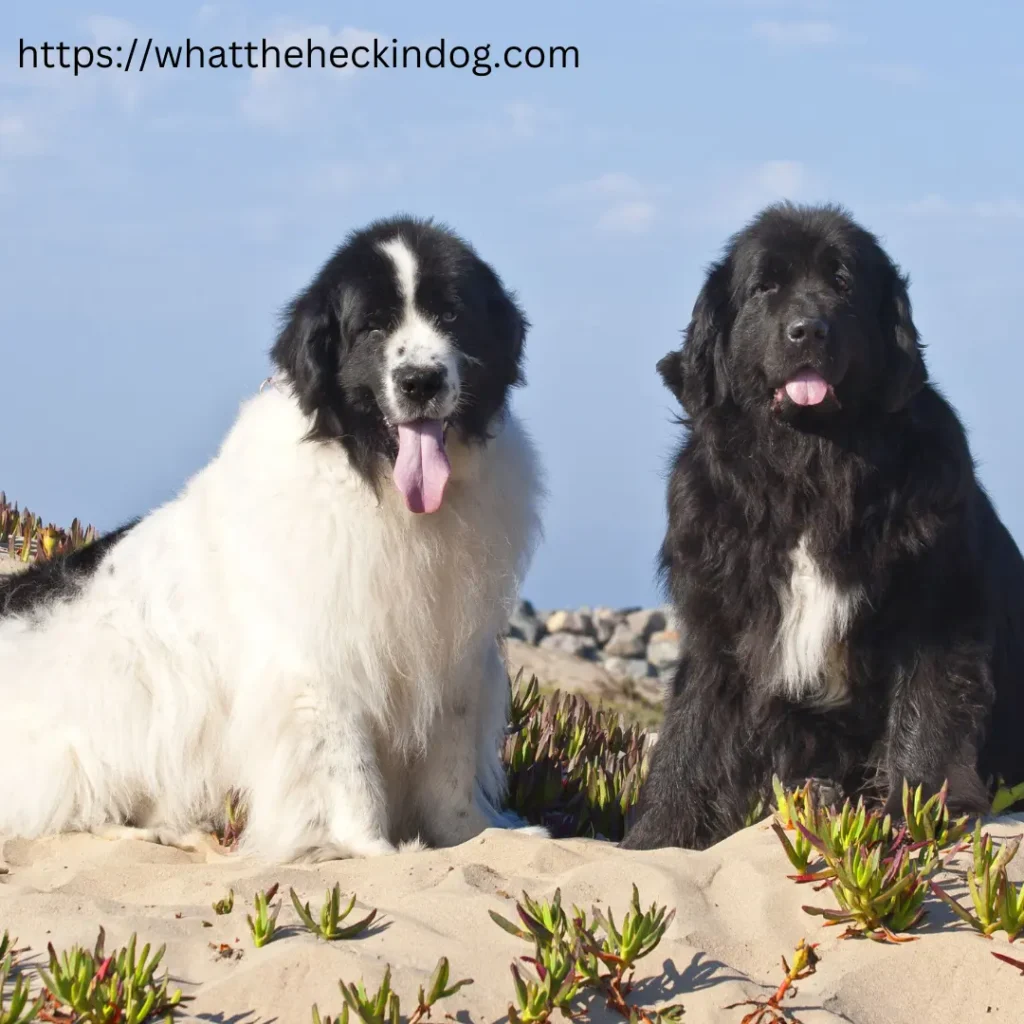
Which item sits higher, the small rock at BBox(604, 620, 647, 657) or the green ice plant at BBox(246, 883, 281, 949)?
the green ice plant at BBox(246, 883, 281, 949)

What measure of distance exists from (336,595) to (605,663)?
42.8 ft

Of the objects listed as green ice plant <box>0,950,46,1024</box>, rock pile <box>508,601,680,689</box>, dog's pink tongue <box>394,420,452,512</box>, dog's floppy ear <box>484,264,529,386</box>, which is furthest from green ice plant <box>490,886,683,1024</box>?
rock pile <box>508,601,680,689</box>

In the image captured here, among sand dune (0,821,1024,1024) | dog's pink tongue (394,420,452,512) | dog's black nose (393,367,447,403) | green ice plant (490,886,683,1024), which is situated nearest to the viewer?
green ice plant (490,886,683,1024)

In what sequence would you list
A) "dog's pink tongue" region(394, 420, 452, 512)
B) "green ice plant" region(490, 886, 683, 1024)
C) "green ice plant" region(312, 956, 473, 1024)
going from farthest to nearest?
"dog's pink tongue" region(394, 420, 452, 512) → "green ice plant" region(490, 886, 683, 1024) → "green ice plant" region(312, 956, 473, 1024)

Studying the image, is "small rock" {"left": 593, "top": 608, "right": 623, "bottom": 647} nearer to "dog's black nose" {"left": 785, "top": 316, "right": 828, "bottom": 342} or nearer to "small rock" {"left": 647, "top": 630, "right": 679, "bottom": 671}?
"small rock" {"left": 647, "top": 630, "right": 679, "bottom": 671}

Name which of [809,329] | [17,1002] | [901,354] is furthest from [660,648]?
[17,1002]

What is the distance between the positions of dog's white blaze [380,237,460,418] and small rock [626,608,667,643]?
14.0 metres

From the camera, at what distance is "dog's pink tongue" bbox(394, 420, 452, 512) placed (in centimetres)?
471

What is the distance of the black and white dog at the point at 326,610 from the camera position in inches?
187

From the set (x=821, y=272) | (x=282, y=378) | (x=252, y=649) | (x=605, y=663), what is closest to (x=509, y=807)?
(x=252, y=649)

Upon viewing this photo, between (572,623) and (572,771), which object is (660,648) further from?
(572,771)

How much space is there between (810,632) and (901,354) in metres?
0.99

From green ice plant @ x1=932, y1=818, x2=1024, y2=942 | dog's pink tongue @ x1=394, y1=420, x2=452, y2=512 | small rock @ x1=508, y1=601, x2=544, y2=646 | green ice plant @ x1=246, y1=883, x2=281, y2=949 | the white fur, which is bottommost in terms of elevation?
small rock @ x1=508, y1=601, x2=544, y2=646

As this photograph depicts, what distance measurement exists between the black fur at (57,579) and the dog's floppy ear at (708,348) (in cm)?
252
